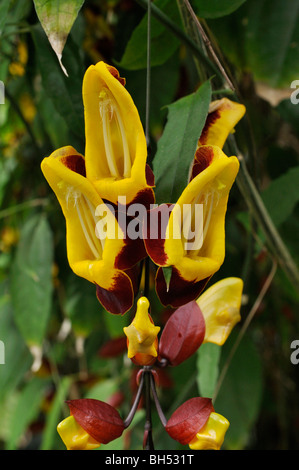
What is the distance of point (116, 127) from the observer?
0.32 m

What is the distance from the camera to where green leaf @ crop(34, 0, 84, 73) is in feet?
1.01

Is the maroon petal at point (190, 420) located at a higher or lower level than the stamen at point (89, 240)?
lower

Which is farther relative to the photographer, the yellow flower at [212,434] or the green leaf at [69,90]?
the green leaf at [69,90]

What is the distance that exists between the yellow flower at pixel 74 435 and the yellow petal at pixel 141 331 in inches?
2.3

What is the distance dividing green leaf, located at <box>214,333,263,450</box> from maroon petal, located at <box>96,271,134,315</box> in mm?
368

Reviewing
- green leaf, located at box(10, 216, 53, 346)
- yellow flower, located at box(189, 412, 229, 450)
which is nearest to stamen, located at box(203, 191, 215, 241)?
yellow flower, located at box(189, 412, 229, 450)

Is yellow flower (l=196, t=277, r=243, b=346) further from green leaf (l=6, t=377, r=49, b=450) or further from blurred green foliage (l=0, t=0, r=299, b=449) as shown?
green leaf (l=6, t=377, r=49, b=450)

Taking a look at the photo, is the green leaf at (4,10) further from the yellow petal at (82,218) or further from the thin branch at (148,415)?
the thin branch at (148,415)

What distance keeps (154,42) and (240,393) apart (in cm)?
44

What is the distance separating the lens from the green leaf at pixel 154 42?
431 mm

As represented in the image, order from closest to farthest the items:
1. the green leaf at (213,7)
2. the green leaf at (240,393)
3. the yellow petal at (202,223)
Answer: the yellow petal at (202,223) → the green leaf at (213,7) → the green leaf at (240,393)

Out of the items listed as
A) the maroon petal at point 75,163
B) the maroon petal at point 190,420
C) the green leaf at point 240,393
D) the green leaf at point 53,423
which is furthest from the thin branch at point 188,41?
the green leaf at point 53,423

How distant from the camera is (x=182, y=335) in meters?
0.34

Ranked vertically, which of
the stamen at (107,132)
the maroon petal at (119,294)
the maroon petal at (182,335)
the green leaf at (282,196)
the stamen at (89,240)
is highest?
the stamen at (107,132)
